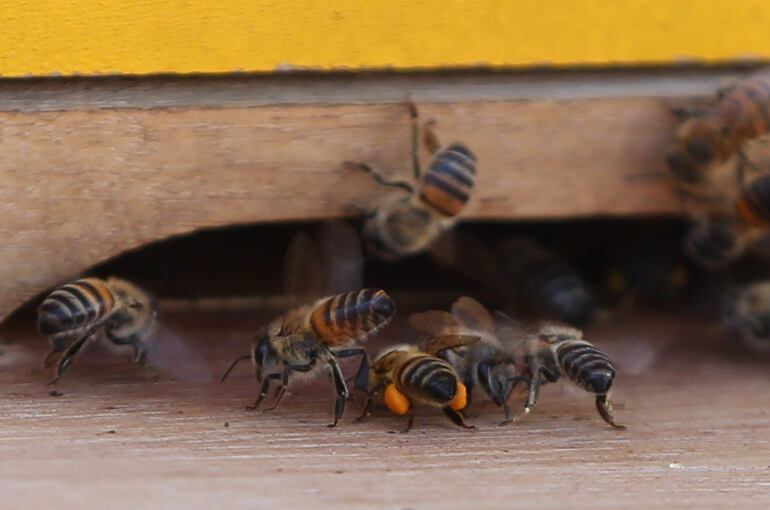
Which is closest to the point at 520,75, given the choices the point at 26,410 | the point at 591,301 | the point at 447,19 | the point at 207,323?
the point at 447,19

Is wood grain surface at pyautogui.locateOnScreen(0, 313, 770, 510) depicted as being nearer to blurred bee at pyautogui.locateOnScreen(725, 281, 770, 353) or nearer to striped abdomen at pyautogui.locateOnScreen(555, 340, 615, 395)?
striped abdomen at pyautogui.locateOnScreen(555, 340, 615, 395)

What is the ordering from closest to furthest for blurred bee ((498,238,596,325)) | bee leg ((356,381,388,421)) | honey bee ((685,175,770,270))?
bee leg ((356,381,388,421)) → honey bee ((685,175,770,270)) → blurred bee ((498,238,596,325))

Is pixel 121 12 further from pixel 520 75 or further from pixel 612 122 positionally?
pixel 612 122

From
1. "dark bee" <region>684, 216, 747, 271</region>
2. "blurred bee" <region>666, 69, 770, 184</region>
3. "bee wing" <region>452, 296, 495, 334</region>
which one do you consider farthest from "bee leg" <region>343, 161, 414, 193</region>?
"dark bee" <region>684, 216, 747, 271</region>

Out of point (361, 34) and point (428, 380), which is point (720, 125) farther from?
point (428, 380)

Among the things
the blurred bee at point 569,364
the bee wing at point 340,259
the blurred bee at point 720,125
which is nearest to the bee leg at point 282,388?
the bee wing at point 340,259

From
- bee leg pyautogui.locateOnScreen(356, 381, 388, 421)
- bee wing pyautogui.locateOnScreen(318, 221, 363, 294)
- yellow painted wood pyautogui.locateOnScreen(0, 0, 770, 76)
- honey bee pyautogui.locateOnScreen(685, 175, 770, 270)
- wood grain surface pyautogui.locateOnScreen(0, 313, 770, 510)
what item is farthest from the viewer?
honey bee pyautogui.locateOnScreen(685, 175, 770, 270)

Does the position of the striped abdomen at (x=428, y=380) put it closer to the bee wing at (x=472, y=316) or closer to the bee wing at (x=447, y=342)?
the bee wing at (x=447, y=342)
